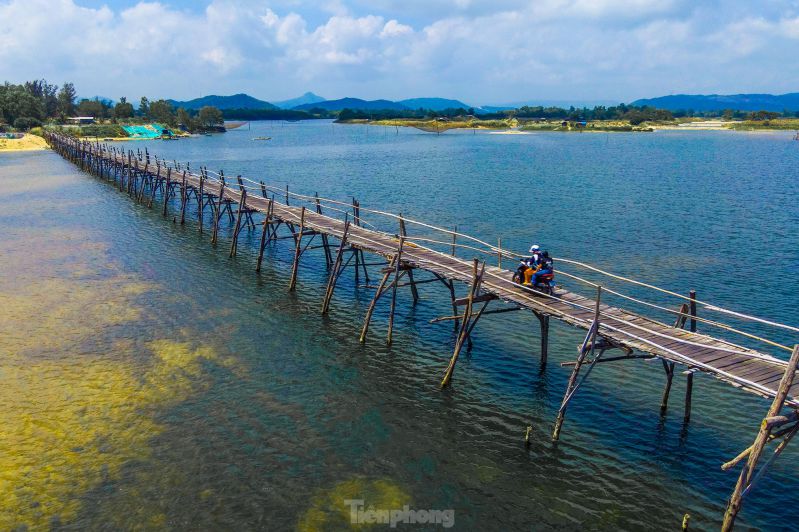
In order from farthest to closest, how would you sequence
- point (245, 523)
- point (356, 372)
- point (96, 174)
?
point (96, 174) < point (356, 372) < point (245, 523)

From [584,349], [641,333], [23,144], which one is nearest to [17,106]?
[23,144]

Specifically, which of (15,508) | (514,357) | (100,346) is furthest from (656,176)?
(15,508)

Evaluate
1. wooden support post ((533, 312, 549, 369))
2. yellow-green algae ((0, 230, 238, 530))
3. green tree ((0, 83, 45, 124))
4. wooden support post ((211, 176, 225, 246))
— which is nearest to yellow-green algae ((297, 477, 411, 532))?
yellow-green algae ((0, 230, 238, 530))

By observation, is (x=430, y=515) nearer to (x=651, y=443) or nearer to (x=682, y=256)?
(x=651, y=443)

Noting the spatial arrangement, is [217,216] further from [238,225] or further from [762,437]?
[762,437]

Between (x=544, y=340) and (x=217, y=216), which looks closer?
(x=544, y=340)

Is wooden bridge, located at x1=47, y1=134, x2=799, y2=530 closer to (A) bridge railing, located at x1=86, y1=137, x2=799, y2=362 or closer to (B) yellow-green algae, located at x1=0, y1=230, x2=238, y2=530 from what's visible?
(A) bridge railing, located at x1=86, y1=137, x2=799, y2=362
